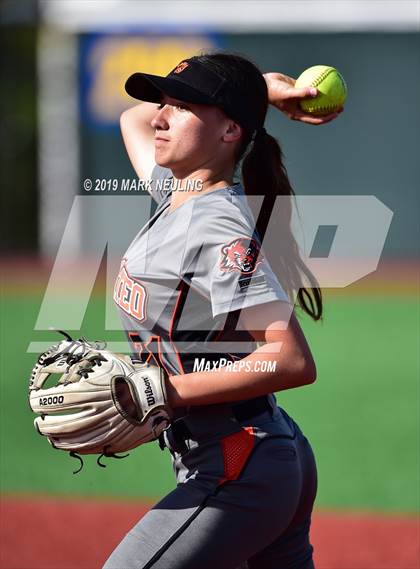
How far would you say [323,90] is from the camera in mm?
3729

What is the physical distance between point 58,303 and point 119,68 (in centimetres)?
699

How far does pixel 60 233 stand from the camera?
24.0 m

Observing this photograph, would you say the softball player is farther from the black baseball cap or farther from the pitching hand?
the pitching hand

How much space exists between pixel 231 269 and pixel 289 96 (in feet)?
3.07

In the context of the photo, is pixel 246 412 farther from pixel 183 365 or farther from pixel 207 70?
pixel 207 70

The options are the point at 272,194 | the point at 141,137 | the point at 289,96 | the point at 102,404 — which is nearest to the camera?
the point at 102,404

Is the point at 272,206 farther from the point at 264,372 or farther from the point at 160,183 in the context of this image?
the point at 264,372

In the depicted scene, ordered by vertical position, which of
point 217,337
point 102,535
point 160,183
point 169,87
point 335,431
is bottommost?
point 335,431

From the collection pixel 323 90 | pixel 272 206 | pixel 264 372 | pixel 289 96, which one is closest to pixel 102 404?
pixel 264 372

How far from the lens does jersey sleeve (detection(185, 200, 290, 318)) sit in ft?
9.67

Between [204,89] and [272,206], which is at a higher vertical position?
[204,89]

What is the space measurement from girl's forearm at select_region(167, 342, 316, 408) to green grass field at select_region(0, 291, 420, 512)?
374cm

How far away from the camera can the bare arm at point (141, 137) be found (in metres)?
3.95
